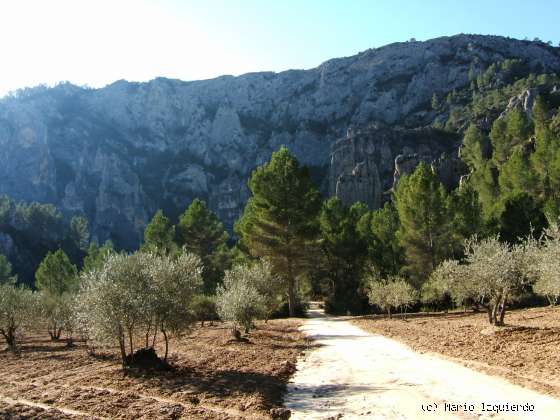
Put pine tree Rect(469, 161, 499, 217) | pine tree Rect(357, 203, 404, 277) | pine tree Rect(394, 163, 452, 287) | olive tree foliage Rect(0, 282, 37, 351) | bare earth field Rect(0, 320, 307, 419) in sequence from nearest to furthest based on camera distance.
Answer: bare earth field Rect(0, 320, 307, 419)
olive tree foliage Rect(0, 282, 37, 351)
pine tree Rect(394, 163, 452, 287)
pine tree Rect(357, 203, 404, 277)
pine tree Rect(469, 161, 499, 217)

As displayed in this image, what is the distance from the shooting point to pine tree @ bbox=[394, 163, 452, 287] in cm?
4784

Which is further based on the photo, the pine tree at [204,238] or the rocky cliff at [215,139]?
the rocky cliff at [215,139]

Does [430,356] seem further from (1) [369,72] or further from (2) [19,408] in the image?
(1) [369,72]

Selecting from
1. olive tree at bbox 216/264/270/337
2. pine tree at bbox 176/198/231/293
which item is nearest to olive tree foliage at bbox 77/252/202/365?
Result: olive tree at bbox 216/264/270/337

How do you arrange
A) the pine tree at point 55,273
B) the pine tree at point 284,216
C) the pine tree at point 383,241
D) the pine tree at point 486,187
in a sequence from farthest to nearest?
the pine tree at point 486,187 < the pine tree at point 55,273 < the pine tree at point 383,241 < the pine tree at point 284,216

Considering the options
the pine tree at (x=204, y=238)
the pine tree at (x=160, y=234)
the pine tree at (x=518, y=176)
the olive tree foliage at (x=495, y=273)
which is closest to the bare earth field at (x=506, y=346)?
the olive tree foliage at (x=495, y=273)

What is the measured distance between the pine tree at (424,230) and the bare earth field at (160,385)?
1063 inches

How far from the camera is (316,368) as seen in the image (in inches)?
723

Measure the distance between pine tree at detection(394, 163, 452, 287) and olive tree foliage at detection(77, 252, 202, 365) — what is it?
34729 mm

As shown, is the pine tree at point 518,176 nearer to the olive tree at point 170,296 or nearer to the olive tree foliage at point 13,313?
the olive tree at point 170,296

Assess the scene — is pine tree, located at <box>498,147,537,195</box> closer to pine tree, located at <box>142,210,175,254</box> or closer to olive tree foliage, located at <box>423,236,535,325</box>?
olive tree foliage, located at <box>423,236,535,325</box>

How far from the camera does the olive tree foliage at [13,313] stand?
32.7 metres

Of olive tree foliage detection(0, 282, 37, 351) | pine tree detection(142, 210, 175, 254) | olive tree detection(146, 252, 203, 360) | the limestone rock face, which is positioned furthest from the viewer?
the limestone rock face

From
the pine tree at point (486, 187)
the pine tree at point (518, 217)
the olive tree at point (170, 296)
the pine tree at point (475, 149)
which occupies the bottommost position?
the olive tree at point (170, 296)
